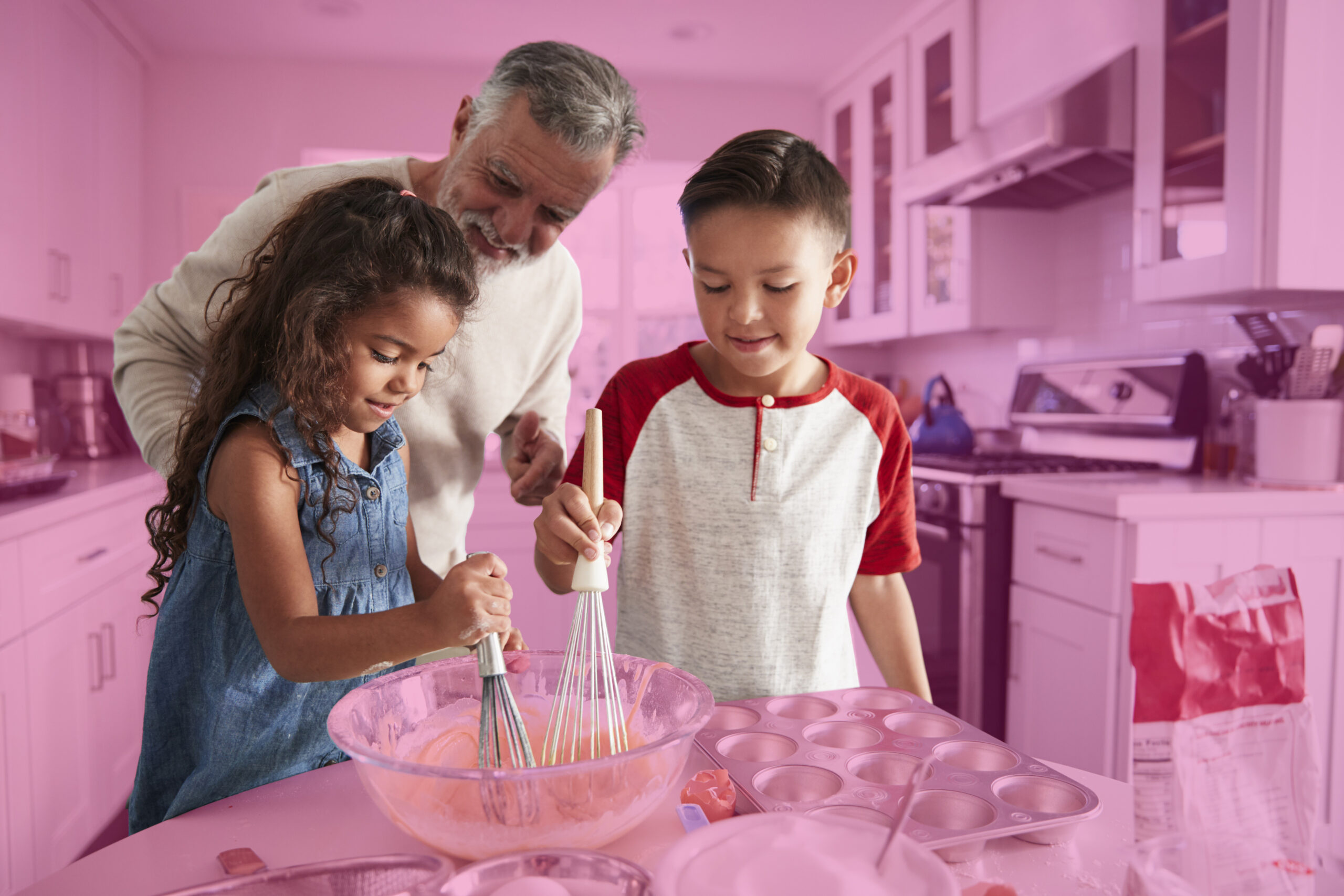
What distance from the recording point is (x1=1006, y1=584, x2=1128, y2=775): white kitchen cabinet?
179cm

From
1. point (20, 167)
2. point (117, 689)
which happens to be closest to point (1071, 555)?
point (117, 689)

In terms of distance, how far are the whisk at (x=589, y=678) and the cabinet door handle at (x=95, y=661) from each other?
195 centimetres

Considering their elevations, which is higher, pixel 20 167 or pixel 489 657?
pixel 20 167

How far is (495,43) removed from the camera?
349 centimetres

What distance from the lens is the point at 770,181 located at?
0.98 metres

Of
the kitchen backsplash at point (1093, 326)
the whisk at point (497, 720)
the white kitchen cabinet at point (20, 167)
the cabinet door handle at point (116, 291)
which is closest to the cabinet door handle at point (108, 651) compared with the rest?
the white kitchen cabinet at point (20, 167)

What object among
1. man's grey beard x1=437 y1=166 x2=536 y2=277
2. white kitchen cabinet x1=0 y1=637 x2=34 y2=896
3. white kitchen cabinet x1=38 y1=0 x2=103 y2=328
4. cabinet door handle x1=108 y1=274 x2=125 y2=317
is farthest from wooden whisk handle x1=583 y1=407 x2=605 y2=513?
cabinet door handle x1=108 y1=274 x2=125 y2=317

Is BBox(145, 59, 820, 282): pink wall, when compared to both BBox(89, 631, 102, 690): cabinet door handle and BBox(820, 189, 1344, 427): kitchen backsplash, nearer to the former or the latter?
BBox(820, 189, 1344, 427): kitchen backsplash

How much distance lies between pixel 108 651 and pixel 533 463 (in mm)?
1716

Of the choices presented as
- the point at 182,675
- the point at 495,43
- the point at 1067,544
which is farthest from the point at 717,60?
the point at 182,675

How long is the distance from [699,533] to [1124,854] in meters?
0.63

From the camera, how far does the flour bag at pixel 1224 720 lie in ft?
1.49

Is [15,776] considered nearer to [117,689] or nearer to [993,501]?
[117,689]

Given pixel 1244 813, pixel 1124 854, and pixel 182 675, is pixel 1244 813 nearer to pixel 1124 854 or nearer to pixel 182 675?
pixel 1124 854
